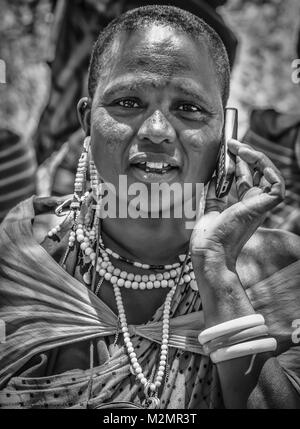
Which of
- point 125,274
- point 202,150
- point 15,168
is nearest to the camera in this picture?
point 202,150

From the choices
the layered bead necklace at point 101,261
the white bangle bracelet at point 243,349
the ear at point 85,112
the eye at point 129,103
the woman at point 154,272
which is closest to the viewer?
the white bangle bracelet at point 243,349

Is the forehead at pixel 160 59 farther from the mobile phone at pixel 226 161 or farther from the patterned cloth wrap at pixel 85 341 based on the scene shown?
the patterned cloth wrap at pixel 85 341

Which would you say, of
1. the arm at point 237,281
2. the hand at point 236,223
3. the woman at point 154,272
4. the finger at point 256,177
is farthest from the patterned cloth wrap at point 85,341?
the finger at point 256,177

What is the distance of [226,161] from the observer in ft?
6.17

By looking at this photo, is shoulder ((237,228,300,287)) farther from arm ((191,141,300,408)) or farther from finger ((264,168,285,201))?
finger ((264,168,285,201))

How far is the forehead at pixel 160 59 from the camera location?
1836 millimetres

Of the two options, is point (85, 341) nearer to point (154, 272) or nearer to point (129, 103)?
point (154, 272)

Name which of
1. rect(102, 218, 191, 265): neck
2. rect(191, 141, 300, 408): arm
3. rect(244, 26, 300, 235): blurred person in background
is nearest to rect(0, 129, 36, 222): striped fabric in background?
rect(244, 26, 300, 235): blurred person in background

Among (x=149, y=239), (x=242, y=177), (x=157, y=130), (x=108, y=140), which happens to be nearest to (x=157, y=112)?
(x=157, y=130)

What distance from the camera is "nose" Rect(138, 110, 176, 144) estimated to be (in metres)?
1.77

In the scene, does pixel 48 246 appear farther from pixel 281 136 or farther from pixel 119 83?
pixel 281 136

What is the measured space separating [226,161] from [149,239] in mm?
376

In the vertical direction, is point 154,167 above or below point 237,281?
above

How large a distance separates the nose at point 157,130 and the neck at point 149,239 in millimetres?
327
